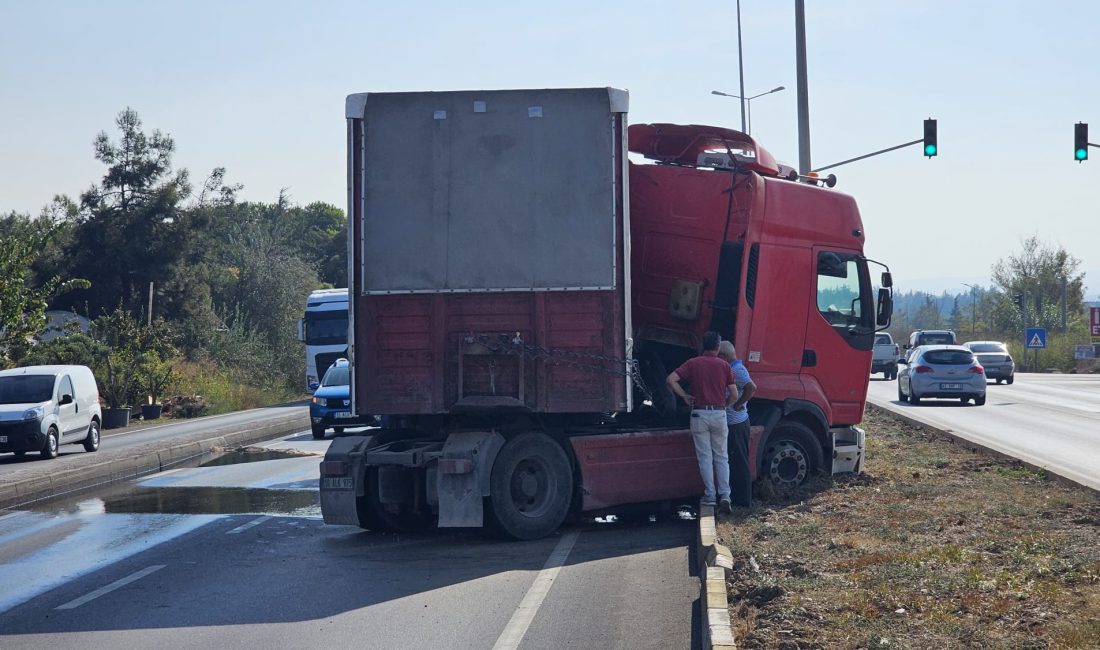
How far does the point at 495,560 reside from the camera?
1052 cm

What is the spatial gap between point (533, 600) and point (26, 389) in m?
17.8

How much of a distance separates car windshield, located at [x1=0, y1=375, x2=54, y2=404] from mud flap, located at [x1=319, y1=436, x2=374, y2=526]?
13774 mm

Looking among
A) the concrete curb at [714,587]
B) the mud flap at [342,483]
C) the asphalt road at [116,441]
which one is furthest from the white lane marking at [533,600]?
the asphalt road at [116,441]

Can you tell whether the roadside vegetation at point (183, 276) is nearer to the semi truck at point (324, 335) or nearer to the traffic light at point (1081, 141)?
the semi truck at point (324, 335)

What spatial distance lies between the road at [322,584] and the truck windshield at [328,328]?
22244 millimetres

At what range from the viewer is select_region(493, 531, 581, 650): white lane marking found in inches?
294

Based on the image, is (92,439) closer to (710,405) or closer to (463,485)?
(463,485)

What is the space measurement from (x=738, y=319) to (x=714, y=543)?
155 inches

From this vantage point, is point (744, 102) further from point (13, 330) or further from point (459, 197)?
point (459, 197)

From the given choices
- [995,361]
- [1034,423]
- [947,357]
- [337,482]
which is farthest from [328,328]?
[995,361]

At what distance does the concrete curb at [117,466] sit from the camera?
672 inches

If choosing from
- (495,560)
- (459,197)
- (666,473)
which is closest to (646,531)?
(666,473)

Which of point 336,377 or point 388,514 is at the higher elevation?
point 336,377

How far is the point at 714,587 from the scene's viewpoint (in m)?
7.55
